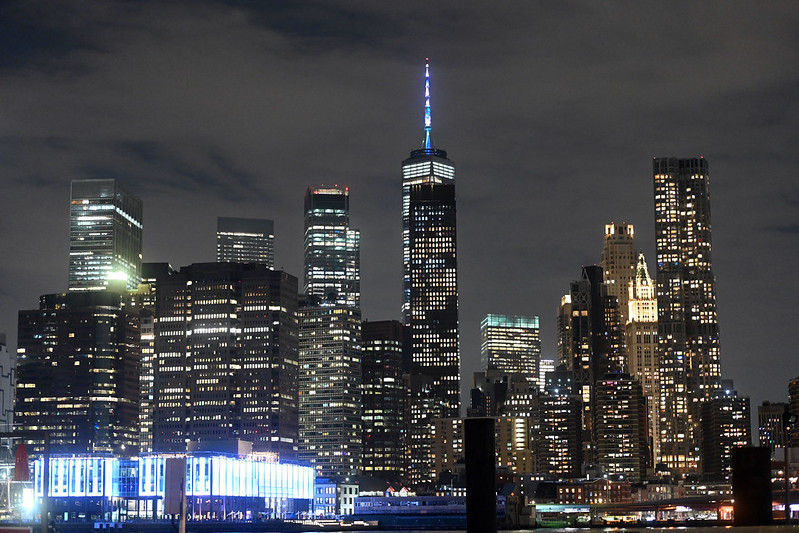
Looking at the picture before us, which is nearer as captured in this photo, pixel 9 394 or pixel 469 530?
pixel 469 530

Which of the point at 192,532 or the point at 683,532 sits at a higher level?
the point at 683,532

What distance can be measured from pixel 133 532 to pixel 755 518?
179105 mm

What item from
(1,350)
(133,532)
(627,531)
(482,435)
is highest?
(1,350)

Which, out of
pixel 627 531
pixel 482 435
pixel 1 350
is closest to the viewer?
pixel 482 435

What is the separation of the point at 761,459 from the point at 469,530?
7872mm

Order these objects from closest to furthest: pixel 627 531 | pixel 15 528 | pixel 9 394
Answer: pixel 627 531, pixel 15 528, pixel 9 394

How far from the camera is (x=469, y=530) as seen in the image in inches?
1173

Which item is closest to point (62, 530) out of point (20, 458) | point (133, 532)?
point (133, 532)

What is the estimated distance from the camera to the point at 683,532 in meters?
32.0

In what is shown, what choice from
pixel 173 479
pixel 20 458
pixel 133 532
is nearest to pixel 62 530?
pixel 133 532

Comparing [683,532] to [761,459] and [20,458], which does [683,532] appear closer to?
[761,459]

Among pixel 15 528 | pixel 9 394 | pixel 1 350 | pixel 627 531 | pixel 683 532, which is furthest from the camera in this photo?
pixel 9 394

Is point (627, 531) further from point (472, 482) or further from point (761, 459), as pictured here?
point (472, 482)

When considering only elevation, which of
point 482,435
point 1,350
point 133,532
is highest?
point 1,350
